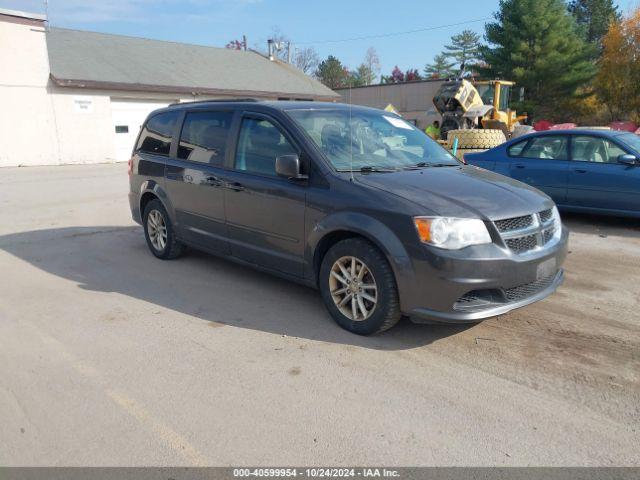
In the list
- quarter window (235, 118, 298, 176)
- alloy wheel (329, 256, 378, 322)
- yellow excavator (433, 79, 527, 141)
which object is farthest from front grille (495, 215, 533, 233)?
yellow excavator (433, 79, 527, 141)

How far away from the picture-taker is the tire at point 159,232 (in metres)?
6.54

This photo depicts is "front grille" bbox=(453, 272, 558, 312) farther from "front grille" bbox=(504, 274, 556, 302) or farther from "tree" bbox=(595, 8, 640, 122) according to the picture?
"tree" bbox=(595, 8, 640, 122)

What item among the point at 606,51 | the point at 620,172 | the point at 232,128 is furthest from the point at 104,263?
the point at 606,51

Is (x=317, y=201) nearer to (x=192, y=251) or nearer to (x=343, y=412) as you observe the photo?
(x=343, y=412)

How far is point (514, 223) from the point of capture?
405 centimetres

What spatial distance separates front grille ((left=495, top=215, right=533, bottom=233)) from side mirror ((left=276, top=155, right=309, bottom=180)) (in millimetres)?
1643

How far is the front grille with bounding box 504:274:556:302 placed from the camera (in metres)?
4.01

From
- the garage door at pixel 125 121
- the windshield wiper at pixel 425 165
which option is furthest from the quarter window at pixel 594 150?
the garage door at pixel 125 121

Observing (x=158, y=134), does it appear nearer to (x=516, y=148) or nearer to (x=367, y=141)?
(x=367, y=141)

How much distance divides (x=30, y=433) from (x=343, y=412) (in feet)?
5.99

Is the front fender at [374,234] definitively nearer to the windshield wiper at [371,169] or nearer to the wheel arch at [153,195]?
the windshield wiper at [371,169]

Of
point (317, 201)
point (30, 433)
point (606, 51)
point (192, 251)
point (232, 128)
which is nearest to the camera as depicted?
point (30, 433)

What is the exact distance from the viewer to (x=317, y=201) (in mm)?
4477

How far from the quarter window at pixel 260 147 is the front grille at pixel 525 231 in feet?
6.21
